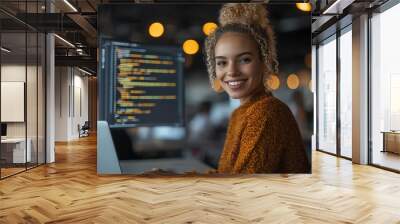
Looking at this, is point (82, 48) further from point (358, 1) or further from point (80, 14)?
point (358, 1)

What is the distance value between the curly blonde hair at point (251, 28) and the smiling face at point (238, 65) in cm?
7

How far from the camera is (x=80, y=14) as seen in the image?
25.6 feet

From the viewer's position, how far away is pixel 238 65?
6000 millimetres

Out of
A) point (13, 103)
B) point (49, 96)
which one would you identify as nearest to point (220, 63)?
point (13, 103)

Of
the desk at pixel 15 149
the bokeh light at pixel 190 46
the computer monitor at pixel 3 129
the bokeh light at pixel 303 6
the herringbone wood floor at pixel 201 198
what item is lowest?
the herringbone wood floor at pixel 201 198

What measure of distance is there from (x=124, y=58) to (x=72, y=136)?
11186 millimetres

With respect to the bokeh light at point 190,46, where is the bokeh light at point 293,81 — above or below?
below

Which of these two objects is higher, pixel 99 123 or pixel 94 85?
pixel 94 85

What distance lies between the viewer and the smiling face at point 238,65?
600 cm

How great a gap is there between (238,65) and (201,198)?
2.16m

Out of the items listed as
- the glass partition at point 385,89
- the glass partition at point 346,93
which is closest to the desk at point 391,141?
the glass partition at point 385,89

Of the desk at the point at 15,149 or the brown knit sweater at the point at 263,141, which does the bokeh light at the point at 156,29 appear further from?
the desk at the point at 15,149

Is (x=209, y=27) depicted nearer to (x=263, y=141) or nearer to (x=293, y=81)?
(x=293, y=81)

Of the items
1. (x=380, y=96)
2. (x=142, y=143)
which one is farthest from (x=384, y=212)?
(x=380, y=96)
